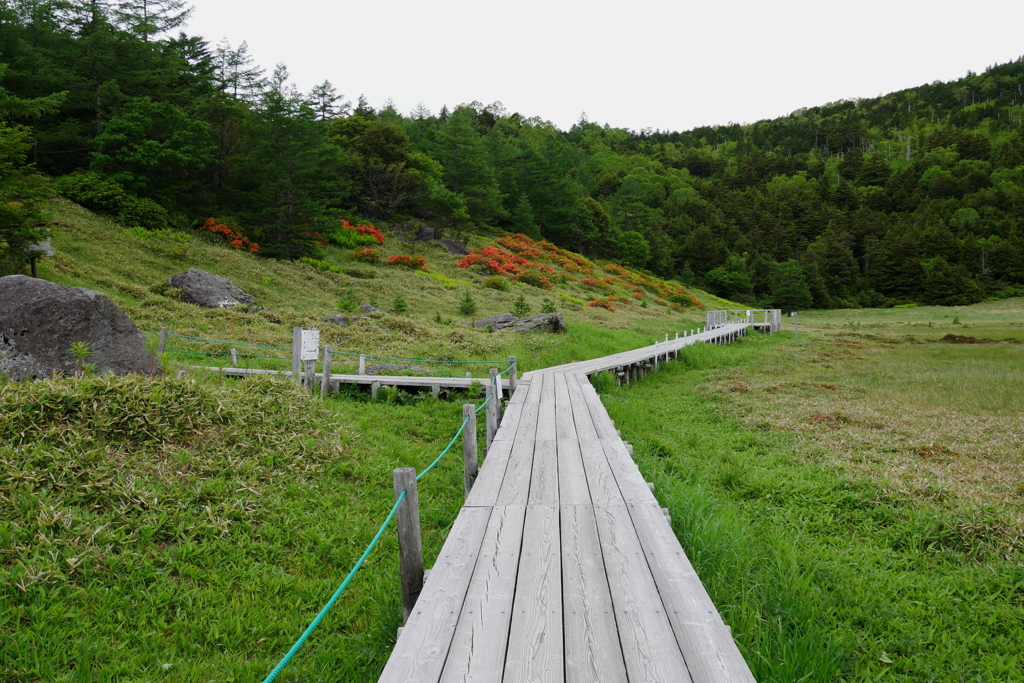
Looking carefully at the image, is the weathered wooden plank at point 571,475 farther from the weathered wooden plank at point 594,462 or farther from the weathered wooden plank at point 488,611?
the weathered wooden plank at point 488,611

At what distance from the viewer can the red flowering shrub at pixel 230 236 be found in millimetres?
28781

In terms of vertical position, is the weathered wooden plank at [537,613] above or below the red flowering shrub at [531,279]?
below

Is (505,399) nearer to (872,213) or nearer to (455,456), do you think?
(455,456)

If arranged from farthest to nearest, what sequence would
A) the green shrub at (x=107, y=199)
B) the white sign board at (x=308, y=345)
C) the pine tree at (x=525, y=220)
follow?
1. the pine tree at (x=525, y=220)
2. the green shrub at (x=107, y=199)
3. the white sign board at (x=308, y=345)

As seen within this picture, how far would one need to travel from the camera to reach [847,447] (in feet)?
27.9

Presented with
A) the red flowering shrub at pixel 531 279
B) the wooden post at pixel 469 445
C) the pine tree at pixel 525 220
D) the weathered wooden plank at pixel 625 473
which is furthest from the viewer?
the pine tree at pixel 525 220

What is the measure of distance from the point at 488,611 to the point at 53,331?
9.27 meters

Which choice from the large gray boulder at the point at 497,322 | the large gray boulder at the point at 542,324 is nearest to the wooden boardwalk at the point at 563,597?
the large gray boulder at the point at 542,324

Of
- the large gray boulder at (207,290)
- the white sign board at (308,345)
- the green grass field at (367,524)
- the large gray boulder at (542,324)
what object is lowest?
the green grass field at (367,524)

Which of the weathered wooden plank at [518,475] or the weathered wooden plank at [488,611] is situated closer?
the weathered wooden plank at [488,611]

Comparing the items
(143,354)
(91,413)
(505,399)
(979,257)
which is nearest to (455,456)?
(505,399)

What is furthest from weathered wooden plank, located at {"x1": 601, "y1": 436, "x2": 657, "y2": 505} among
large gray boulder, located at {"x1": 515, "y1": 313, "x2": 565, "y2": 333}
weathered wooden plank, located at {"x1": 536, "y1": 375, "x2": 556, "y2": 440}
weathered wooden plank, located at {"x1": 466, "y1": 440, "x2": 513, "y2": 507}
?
large gray boulder, located at {"x1": 515, "y1": 313, "x2": 565, "y2": 333}

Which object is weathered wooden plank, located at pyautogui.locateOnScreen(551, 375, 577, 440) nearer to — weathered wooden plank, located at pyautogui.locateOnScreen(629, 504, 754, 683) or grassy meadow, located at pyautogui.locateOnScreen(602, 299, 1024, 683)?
grassy meadow, located at pyautogui.locateOnScreen(602, 299, 1024, 683)

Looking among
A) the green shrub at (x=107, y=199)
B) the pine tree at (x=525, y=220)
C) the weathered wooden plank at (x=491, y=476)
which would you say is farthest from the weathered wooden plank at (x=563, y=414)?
the pine tree at (x=525, y=220)
